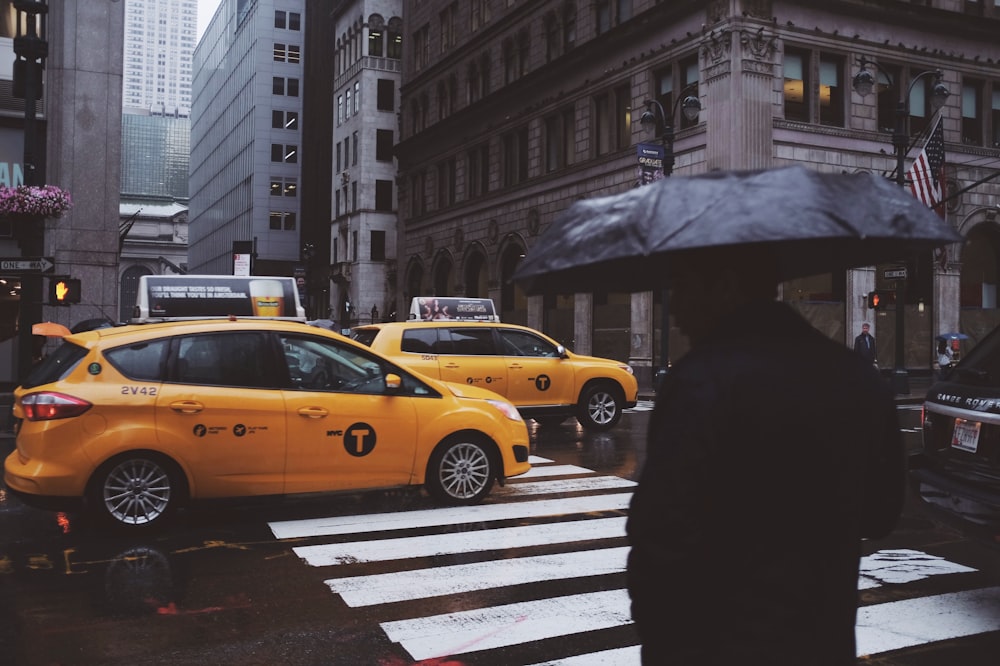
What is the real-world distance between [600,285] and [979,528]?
365 centimetres

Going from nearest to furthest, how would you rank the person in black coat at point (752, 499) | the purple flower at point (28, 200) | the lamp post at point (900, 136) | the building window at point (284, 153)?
the person in black coat at point (752, 499)
the purple flower at point (28, 200)
the lamp post at point (900, 136)
the building window at point (284, 153)

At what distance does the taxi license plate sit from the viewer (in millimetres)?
5609

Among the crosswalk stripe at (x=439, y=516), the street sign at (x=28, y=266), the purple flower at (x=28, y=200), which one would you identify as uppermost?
the purple flower at (x=28, y=200)

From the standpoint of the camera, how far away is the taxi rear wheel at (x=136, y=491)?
293 inches

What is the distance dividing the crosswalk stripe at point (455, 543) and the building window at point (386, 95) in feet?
194

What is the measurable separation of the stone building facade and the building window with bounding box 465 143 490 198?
966 millimetres

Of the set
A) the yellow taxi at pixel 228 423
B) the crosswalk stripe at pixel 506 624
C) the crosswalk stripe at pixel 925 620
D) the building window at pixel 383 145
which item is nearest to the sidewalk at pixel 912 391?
the yellow taxi at pixel 228 423

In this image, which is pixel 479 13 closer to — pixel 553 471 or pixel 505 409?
pixel 553 471

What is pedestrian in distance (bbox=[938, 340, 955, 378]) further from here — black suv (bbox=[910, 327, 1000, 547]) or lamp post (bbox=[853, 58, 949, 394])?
black suv (bbox=[910, 327, 1000, 547])

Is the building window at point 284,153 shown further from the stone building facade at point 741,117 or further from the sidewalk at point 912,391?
the sidewalk at point 912,391

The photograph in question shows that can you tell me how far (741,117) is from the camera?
27328 millimetres

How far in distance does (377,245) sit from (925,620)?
6011 centimetres

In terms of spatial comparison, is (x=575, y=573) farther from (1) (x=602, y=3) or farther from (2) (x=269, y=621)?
(1) (x=602, y=3)

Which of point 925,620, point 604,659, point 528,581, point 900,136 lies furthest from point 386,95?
point 604,659
